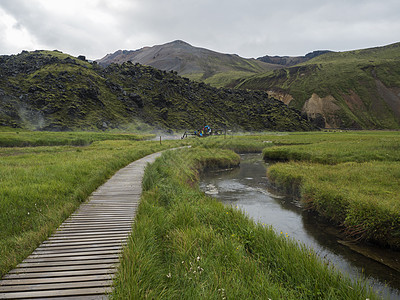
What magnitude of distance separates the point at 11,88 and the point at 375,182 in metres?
104

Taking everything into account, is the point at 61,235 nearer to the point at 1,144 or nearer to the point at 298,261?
the point at 298,261

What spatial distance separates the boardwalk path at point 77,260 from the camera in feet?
12.7

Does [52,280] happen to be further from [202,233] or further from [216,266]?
[202,233]

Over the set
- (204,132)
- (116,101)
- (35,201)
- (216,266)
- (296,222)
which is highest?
(116,101)

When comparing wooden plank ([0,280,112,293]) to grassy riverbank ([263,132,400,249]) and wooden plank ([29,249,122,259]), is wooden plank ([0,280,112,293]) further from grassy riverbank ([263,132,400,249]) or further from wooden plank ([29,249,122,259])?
grassy riverbank ([263,132,400,249])

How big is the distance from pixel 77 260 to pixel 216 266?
9.36 ft

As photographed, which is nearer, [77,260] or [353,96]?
[77,260]

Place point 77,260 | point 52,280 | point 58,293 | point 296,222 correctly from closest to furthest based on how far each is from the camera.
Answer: point 58,293 → point 52,280 → point 77,260 → point 296,222

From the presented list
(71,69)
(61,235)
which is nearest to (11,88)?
(71,69)

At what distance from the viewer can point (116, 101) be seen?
98000 millimetres

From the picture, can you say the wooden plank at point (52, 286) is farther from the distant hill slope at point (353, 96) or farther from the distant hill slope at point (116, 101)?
the distant hill slope at point (353, 96)

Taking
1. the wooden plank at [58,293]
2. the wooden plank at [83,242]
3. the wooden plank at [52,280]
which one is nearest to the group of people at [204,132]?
the wooden plank at [83,242]

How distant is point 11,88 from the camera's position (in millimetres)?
81625

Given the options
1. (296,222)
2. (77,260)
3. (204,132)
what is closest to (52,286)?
(77,260)
